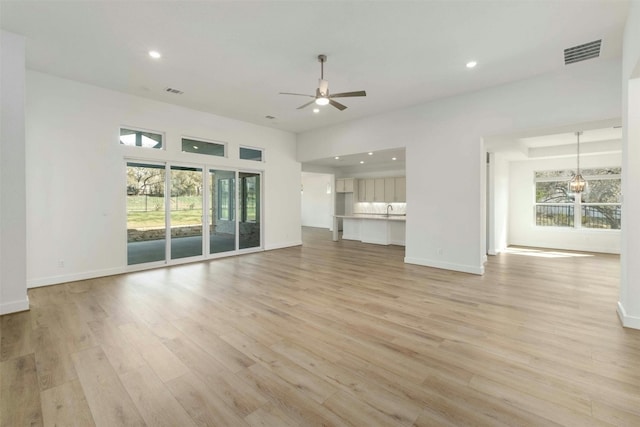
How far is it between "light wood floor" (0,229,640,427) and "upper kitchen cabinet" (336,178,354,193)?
23.7 ft

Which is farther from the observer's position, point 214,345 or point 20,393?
point 214,345

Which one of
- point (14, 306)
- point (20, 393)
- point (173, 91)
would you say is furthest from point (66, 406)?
point (173, 91)

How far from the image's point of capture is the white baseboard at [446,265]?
536cm

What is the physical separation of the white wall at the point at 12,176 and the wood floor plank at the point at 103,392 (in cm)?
197

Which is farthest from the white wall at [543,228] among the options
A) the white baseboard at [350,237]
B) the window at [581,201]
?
the white baseboard at [350,237]

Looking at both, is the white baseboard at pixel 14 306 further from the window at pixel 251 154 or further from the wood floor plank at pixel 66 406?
the window at pixel 251 154

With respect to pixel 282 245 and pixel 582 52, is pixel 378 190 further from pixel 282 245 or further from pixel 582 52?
pixel 582 52

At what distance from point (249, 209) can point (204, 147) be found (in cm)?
202

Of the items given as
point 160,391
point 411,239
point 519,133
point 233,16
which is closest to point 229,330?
point 160,391

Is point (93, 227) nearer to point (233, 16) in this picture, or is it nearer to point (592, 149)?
point (233, 16)

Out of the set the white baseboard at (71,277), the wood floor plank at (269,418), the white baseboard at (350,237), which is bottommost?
the wood floor plank at (269,418)

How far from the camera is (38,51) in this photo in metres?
3.91

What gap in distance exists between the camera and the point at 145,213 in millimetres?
5812

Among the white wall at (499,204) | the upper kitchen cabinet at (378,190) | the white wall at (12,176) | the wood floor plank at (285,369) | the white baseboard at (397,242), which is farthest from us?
the upper kitchen cabinet at (378,190)
